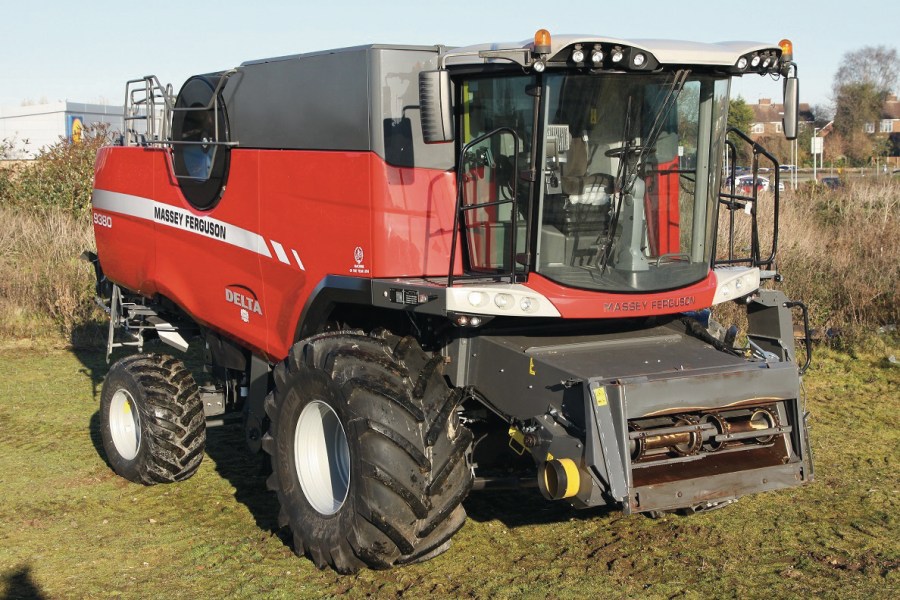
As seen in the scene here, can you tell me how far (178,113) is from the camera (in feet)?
23.7

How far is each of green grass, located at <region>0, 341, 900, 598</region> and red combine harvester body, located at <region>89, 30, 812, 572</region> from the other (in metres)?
0.39

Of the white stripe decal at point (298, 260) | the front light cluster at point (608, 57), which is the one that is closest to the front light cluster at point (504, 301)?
the front light cluster at point (608, 57)

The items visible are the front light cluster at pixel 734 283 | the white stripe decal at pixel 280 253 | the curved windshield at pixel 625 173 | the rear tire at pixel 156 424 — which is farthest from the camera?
the rear tire at pixel 156 424

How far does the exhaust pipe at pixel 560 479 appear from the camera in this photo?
470 centimetres

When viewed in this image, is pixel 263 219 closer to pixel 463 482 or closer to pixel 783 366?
pixel 463 482

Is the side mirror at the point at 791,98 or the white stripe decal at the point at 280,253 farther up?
the side mirror at the point at 791,98

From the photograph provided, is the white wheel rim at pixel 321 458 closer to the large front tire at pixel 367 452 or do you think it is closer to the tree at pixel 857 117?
the large front tire at pixel 367 452

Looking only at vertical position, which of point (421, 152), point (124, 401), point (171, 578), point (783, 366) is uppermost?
point (421, 152)

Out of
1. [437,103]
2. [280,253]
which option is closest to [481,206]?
[437,103]

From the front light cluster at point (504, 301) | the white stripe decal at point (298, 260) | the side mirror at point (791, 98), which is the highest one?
the side mirror at point (791, 98)

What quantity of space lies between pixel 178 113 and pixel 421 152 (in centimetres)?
259

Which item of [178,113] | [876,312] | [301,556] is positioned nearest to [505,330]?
[301,556]

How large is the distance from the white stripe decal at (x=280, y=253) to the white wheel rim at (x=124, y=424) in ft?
6.97

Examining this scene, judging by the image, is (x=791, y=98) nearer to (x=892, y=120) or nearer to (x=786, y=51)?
(x=786, y=51)
